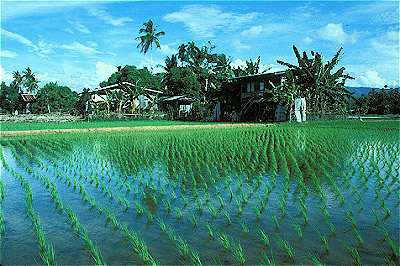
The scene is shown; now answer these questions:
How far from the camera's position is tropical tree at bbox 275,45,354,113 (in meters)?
25.2

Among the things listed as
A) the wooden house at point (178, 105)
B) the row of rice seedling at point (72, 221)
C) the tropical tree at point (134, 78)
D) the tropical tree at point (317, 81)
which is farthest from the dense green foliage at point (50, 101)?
the row of rice seedling at point (72, 221)

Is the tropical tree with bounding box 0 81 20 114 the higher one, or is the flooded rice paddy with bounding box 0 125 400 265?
the tropical tree with bounding box 0 81 20 114

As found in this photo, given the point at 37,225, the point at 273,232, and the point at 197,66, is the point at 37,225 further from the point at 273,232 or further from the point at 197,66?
the point at 197,66

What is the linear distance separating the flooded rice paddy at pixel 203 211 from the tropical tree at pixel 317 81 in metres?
17.7

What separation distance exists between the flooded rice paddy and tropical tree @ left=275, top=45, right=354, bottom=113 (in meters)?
17.7

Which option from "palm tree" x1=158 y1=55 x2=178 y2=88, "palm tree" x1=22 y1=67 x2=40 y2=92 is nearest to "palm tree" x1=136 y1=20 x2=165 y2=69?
"palm tree" x1=158 y1=55 x2=178 y2=88

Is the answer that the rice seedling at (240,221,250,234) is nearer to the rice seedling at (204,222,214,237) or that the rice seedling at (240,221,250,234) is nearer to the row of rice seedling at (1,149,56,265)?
the rice seedling at (204,222,214,237)

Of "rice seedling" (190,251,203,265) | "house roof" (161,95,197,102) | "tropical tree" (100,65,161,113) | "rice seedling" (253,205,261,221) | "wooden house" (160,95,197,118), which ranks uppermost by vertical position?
"tropical tree" (100,65,161,113)

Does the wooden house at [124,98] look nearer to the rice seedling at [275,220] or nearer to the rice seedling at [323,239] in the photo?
the rice seedling at [275,220]

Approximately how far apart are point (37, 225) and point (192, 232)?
1838 millimetres

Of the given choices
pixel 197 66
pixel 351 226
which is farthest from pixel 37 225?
pixel 197 66

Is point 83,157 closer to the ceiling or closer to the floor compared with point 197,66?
closer to the floor

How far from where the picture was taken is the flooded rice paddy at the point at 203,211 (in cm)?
321

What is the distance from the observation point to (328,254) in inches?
123
